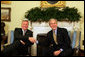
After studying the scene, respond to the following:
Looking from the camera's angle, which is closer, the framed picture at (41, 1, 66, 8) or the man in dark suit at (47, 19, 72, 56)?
the man in dark suit at (47, 19, 72, 56)

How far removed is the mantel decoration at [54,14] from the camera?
5426mm

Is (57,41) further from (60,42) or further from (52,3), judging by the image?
(52,3)

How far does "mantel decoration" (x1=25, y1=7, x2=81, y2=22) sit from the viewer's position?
17.8 feet

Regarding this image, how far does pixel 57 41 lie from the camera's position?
12.7 ft

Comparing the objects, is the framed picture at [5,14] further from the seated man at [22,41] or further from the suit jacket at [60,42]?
the suit jacket at [60,42]

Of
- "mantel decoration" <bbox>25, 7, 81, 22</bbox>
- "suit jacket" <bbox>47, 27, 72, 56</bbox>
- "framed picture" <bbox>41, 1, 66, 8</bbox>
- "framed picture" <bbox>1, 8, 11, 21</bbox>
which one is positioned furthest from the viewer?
"framed picture" <bbox>1, 8, 11, 21</bbox>

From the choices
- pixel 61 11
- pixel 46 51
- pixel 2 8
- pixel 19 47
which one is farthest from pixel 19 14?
pixel 46 51

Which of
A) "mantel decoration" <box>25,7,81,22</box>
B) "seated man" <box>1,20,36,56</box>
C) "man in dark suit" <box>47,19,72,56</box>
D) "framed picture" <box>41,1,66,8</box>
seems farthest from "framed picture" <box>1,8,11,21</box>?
"man in dark suit" <box>47,19,72,56</box>

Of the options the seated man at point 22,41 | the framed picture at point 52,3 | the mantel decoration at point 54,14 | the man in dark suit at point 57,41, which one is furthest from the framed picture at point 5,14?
the man in dark suit at point 57,41

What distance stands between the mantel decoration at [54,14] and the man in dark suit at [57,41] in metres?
1.58

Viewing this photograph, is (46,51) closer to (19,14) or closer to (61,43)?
(61,43)

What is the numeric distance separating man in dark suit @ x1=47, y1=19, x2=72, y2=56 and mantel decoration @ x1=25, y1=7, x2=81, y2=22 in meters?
1.58

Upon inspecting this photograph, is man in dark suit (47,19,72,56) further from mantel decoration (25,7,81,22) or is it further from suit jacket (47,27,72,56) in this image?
mantel decoration (25,7,81,22)

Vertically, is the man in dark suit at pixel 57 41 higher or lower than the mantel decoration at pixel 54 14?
lower
